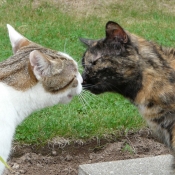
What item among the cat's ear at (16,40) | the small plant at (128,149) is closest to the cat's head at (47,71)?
the cat's ear at (16,40)

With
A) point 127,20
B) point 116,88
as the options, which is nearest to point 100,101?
point 116,88

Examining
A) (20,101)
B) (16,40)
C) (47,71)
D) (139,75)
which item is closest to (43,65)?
(47,71)

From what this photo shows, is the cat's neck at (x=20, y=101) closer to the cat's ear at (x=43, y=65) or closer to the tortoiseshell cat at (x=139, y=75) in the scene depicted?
the cat's ear at (x=43, y=65)

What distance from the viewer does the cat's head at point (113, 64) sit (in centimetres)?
332

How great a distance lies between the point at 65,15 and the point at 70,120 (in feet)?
15.3

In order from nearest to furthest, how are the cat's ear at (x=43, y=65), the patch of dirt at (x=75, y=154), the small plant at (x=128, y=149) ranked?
1. the cat's ear at (x=43, y=65)
2. the patch of dirt at (x=75, y=154)
3. the small plant at (x=128, y=149)

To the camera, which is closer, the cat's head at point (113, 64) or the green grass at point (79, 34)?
the cat's head at point (113, 64)

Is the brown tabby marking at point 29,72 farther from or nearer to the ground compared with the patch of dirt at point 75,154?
farther from the ground

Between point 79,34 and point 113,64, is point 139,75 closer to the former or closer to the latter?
point 113,64

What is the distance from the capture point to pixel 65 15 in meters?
8.88

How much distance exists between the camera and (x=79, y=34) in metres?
7.52

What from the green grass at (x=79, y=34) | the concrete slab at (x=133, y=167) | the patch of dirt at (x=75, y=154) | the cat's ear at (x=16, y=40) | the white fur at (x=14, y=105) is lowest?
the patch of dirt at (x=75, y=154)

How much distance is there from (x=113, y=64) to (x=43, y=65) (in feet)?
2.16

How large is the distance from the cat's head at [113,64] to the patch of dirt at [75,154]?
93 centimetres
